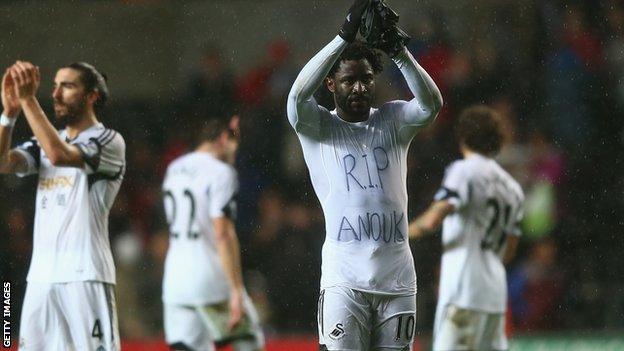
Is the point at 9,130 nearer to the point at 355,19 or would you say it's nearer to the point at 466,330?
the point at 355,19

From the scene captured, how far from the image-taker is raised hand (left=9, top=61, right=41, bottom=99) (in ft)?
15.1

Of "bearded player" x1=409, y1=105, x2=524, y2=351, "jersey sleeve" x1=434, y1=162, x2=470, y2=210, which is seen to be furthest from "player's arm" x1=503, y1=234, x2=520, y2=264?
"jersey sleeve" x1=434, y1=162, x2=470, y2=210

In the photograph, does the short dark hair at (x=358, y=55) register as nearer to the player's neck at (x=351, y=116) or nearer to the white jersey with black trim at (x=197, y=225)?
the player's neck at (x=351, y=116)

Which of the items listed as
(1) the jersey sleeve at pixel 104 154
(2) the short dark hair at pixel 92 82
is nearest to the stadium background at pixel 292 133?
(2) the short dark hair at pixel 92 82

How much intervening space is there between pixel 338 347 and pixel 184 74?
2.21 metres

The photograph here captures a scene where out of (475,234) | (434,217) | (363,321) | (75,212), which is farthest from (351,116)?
(475,234)

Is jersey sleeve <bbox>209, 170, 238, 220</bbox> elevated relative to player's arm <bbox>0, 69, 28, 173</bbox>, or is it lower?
lower

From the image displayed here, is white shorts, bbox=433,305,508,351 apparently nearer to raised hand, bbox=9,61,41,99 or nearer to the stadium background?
the stadium background

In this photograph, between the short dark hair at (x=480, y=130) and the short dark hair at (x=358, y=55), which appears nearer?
the short dark hair at (x=358, y=55)

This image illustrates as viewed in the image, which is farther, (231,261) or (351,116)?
(231,261)

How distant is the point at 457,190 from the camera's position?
220 inches

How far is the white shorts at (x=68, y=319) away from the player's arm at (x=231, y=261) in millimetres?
1127

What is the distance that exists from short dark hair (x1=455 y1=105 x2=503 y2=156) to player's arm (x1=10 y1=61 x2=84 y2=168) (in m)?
1.90

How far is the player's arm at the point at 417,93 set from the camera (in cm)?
398
